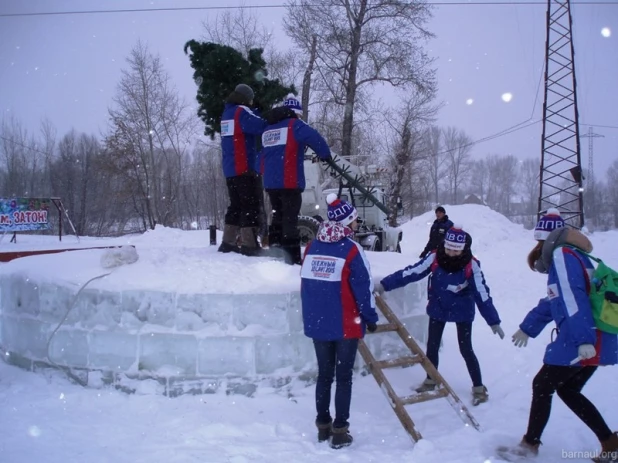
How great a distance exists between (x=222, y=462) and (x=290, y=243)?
2.50 meters

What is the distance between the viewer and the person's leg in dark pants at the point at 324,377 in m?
3.97

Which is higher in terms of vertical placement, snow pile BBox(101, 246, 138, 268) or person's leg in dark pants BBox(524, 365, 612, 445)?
snow pile BBox(101, 246, 138, 268)

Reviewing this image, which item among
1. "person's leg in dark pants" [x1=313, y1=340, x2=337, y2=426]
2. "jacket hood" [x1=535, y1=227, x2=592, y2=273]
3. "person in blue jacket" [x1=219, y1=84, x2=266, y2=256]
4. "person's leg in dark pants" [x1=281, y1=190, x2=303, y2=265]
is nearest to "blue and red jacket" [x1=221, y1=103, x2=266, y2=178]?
"person in blue jacket" [x1=219, y1=84, x2=266, y2=256]

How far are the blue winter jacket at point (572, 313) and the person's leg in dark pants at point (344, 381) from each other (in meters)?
1.40

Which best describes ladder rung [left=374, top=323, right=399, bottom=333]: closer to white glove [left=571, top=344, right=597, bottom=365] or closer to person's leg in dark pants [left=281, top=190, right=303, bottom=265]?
person's leg in dark pants [left=281, top=190, right=303, bottom=265]

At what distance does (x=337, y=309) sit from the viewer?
12.7 ft

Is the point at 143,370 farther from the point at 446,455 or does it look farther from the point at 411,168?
the point at 411,168

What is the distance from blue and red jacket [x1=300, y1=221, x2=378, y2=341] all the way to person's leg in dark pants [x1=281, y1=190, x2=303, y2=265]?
4.88ft

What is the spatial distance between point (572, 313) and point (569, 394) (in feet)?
2.15

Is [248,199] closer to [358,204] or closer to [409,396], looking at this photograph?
[409,396]

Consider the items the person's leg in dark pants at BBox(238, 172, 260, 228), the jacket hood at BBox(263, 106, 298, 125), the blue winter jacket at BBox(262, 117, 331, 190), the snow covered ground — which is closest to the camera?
the snow covered ground

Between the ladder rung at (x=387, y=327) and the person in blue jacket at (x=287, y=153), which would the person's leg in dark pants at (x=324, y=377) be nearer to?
the ladder rung at (x=387, y=327)

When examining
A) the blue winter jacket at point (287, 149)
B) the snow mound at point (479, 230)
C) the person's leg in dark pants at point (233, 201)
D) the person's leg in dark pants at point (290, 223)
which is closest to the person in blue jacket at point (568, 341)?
the blue winter jacket at point (287, 149)

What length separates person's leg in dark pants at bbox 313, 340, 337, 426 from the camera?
397cm
